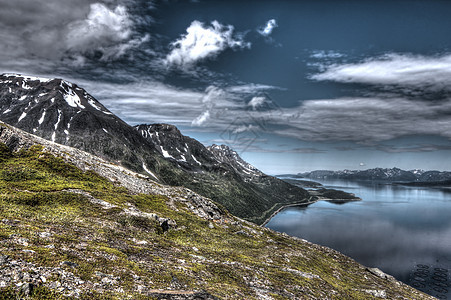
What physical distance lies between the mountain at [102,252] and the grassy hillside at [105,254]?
71 mm

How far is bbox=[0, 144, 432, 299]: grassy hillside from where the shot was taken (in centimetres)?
1384

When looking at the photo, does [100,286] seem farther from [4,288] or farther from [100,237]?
[100,237]

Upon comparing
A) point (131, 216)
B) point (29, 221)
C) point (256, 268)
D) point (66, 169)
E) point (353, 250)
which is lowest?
point (353, 250)

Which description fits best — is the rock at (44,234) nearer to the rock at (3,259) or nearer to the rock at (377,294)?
the rock at (3,259)

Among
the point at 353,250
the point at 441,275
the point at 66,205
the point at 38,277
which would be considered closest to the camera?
the point at 38,277

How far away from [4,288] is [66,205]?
24.1 m

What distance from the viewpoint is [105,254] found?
19.1m

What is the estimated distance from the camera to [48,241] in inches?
713

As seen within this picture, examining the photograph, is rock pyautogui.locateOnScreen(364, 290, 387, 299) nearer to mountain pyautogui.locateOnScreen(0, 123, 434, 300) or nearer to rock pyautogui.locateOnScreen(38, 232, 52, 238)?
mountain pyautogui.locateOnScreen(0, 123, 434, 300)

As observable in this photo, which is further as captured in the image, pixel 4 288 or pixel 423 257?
pixel 423 257

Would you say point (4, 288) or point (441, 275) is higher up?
point (4, 288)

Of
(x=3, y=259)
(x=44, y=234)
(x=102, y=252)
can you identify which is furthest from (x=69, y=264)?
(x=44, y=234)

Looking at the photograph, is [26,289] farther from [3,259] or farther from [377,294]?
[377,294]

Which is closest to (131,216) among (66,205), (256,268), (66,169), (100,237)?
(66,205)
